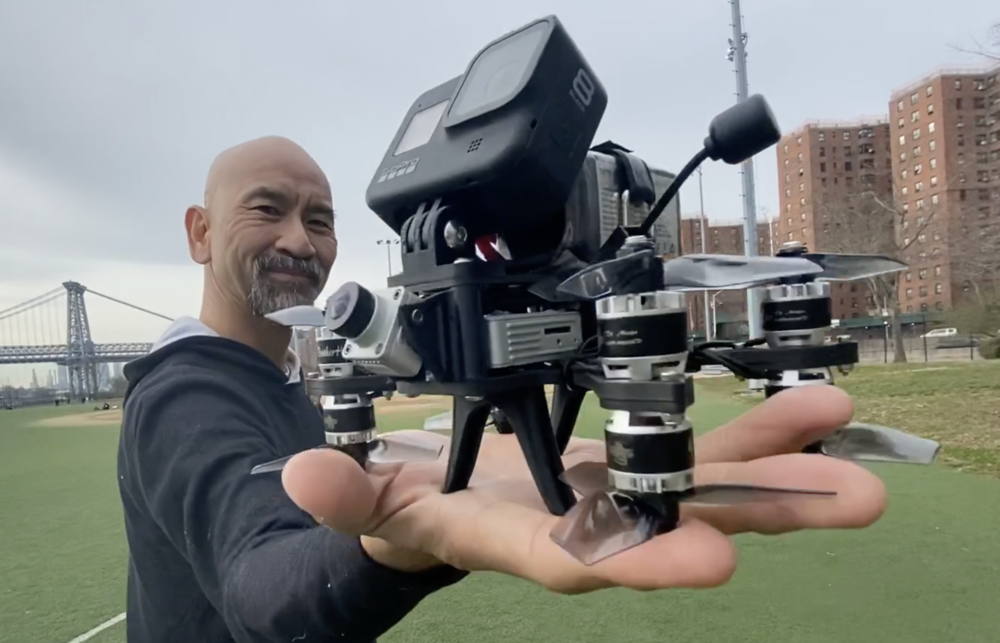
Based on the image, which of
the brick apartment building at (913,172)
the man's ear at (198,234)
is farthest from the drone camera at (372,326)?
the brick apartment building at (913,172)

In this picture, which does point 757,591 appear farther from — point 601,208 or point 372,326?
point 372,326

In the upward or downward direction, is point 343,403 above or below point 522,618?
above

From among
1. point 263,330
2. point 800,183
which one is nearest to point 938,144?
point 800,183

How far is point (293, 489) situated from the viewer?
0.84 m

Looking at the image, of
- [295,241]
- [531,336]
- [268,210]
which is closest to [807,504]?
[531,336]

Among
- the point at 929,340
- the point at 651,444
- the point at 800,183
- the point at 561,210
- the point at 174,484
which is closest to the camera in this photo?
the point at 651,444

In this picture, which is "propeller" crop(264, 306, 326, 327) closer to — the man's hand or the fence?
the man's hand

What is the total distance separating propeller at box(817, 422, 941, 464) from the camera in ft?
3.36

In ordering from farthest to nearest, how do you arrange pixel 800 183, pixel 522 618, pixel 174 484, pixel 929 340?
pixel 929 340, pixel 800 183, pixel 522 618, pixel 174 484

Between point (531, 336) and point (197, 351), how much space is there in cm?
111

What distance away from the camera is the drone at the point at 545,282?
845 millimetres

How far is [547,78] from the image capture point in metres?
1.03

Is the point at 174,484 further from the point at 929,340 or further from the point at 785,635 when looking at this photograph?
the point at 929,340

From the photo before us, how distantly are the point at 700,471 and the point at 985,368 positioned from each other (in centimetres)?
1885
